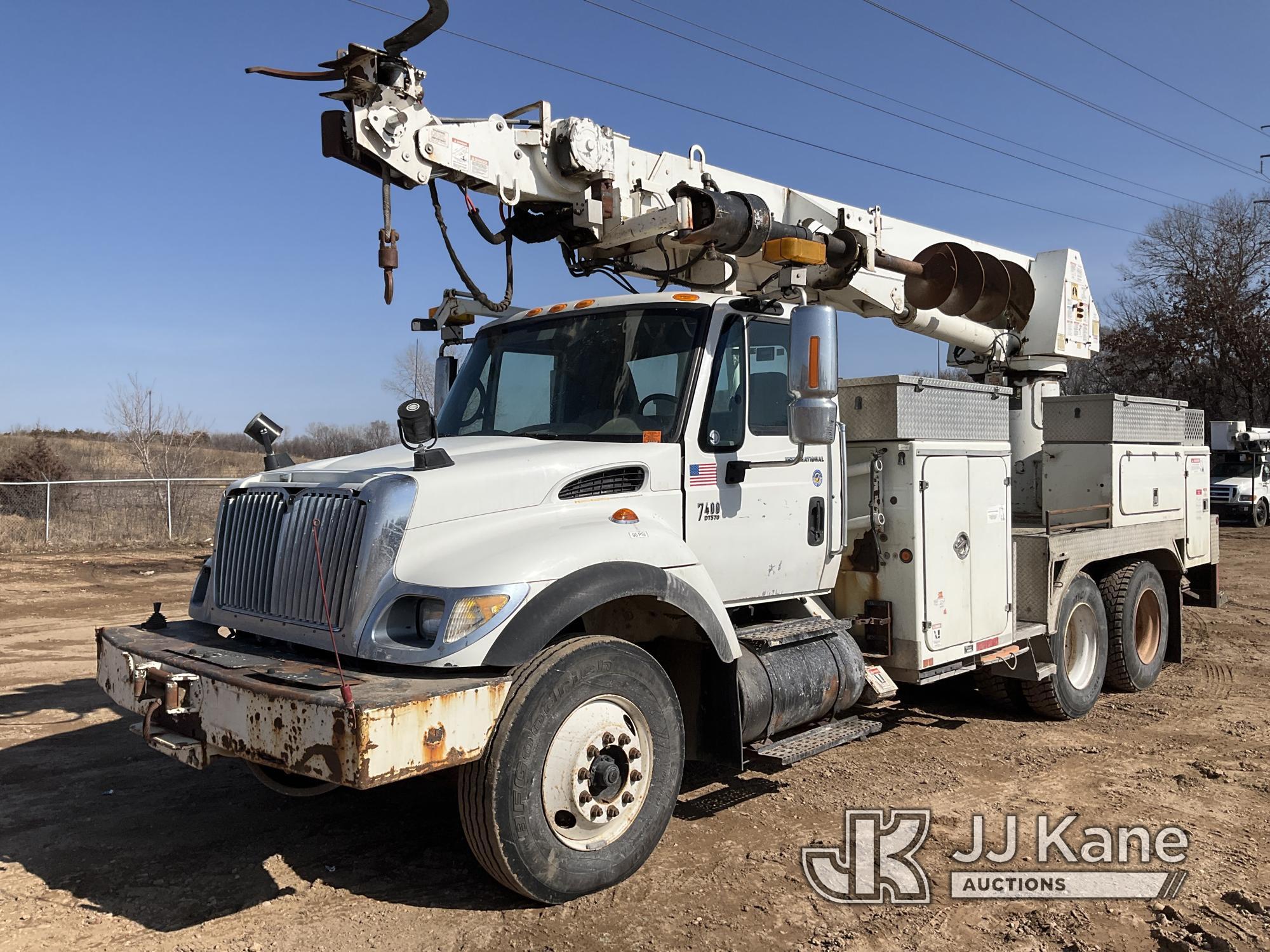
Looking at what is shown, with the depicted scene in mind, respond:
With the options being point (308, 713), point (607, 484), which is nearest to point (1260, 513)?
point (607, 484)

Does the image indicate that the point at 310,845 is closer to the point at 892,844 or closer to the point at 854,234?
the point at 892,844

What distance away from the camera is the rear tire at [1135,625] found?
782cm

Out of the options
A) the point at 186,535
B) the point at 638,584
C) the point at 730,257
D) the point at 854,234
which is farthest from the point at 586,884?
the point at 186,535

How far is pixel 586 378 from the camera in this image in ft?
16.4

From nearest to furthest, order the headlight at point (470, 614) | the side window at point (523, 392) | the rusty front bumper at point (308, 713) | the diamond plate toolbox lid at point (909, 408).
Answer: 1. the rusty front bumper at point (308, 713)
2. the headlight at point (470, 614)
3. the side window at point (523, 392)
4. the diamond plate toolbox lid at point (909, 408)

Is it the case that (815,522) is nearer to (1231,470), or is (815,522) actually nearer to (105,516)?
(105,516)

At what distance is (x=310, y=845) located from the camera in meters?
4.65

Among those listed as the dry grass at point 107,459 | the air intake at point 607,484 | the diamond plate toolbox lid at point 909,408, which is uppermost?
the dry grass at point 107,459

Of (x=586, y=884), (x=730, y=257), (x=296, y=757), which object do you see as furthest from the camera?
(x=730, y=257)

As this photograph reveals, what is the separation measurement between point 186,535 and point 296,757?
18.4 metres

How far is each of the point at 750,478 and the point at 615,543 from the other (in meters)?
1.09

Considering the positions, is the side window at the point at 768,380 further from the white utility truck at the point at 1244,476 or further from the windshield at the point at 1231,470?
the windshield at the point at 1231,470

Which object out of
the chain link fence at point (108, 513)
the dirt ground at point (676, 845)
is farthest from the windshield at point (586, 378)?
the chain link fence at point (108, 513)

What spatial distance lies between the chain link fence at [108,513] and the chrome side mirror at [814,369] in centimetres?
1662
